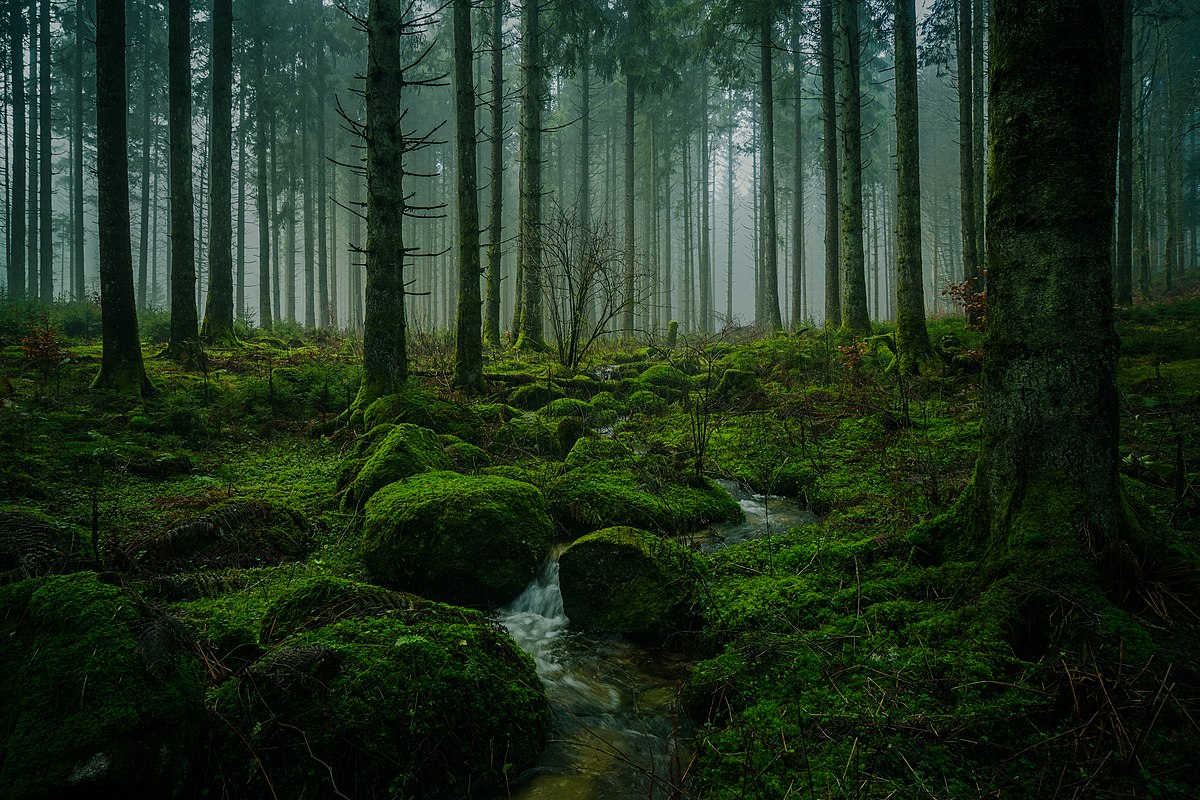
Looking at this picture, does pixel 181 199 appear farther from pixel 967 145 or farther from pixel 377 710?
pixel 967 145

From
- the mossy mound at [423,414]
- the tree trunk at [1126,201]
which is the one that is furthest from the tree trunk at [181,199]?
the tree trunk at [1126,201]

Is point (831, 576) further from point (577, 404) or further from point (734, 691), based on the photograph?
point (577, 404)

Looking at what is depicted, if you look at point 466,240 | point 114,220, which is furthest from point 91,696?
point 114,220

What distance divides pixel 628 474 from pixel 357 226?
1316 inches

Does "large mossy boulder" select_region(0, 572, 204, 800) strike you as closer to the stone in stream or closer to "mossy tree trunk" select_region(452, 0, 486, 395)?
the stone in stream

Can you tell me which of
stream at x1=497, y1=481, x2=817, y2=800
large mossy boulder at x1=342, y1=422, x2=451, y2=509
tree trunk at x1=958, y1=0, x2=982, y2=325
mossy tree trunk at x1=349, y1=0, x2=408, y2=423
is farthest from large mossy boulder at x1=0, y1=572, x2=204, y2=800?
tree trunk at x1=958, y1=0, x2=982, y2=325

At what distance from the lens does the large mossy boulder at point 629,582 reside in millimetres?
3670

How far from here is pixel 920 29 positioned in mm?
16641

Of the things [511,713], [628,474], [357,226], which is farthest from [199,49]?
[511,713]

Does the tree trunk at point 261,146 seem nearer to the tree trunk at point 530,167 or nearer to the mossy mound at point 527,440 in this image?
the tree trunk at point 530,167

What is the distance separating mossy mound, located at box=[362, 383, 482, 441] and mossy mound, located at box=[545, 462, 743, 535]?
2.14 meters

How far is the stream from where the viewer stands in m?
2.59

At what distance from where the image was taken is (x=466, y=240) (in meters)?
9.27

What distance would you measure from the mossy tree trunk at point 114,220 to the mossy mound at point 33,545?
5503 millimetres
